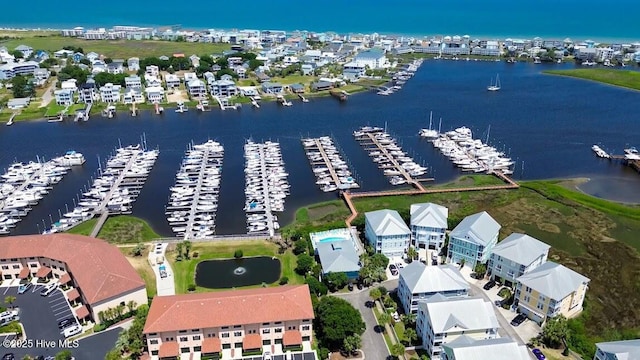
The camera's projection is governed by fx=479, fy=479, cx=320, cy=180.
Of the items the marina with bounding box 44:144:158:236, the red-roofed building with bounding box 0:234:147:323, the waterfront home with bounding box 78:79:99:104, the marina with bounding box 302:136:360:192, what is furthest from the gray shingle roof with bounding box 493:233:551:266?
the waterfront home with bounding box 78:79:99:104

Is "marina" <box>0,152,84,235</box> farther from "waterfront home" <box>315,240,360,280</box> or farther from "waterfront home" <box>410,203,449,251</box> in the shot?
"waterfront home" <box>410,203,449,251</box>

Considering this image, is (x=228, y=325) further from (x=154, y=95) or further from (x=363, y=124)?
(x=154, y=95)

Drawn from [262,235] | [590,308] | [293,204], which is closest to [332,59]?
[293,204]

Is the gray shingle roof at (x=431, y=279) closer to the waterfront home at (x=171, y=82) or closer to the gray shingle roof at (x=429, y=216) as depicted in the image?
the gray shingle roof at (x=429, y=216)

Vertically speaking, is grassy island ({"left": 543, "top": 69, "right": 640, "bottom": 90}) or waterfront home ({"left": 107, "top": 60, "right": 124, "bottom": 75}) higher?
waterfront home ({"left": 107, "top": 60, "right": 124, "bottom": 75})

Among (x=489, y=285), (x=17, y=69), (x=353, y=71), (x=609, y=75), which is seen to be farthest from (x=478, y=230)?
(x=17, y=69)

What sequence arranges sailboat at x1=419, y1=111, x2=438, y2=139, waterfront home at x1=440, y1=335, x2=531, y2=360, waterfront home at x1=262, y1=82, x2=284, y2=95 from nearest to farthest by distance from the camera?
waterfront home at x1=440, y1=335, x2=531, y2=360 < sailboat at x1=419, y1=111, x2=438, y2=139 < waterfront home at x1=262, y1=82, x2=284, y2=95
